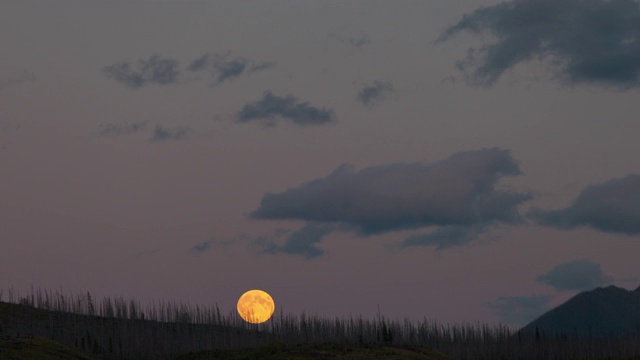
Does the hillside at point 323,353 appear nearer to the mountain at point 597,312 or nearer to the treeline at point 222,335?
the treeline at point 222,335

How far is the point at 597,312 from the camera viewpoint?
334 ft

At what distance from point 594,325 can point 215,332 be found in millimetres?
65788

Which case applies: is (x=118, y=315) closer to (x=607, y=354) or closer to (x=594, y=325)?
(x=607, y=354)

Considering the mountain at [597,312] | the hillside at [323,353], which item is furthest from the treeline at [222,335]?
the mountain at [597,312]

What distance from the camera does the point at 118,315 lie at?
4819cm

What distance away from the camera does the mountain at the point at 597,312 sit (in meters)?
98.2

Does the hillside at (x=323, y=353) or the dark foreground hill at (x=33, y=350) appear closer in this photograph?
the dark foreground hill at (x=33, y=350)

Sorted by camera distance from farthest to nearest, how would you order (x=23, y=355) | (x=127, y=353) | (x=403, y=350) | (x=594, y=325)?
1. (x=594, y=325)
2. (x=127, y=353)
3. (x=403, y=350)
4. (x=23, y=355)

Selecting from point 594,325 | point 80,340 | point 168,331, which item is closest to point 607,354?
point 168,331

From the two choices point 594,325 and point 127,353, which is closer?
point 127,353

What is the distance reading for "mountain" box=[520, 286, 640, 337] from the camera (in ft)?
322

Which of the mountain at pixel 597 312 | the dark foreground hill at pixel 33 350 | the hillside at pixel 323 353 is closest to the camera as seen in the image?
the dark foreground hill at pixel 33 350

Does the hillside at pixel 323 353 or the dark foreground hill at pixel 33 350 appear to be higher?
the dark foreground hill at pixel 33 350

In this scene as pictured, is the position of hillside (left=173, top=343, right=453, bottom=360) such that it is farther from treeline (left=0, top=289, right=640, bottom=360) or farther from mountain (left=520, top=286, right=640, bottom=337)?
mountain (left=520, top=286, right=640, bottom=337)
